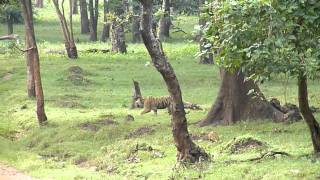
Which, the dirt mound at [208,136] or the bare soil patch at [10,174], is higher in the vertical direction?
the dirt mound at [208,136]

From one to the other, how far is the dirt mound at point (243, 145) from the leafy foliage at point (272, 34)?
4469 mm

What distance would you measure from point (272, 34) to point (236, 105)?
8.32 metres

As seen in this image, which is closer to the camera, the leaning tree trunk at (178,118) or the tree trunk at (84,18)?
the leaning tree trunk at (178,118)

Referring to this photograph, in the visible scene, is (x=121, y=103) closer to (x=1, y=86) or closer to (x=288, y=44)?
(x=1, y=86)

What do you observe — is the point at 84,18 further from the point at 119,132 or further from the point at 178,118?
the point at 178,118

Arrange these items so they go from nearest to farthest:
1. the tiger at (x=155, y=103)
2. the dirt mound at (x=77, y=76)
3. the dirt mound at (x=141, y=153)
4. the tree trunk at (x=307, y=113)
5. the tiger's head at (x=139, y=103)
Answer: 1. the tree trunk at (x=307, y=113)
2. the dirt mound at (x=141, y=153)
3. the tiger at (x=155, y=103)
4. the tiger's head at (x=139, y=103)
5. the dirt mound at (x=77, y=76)

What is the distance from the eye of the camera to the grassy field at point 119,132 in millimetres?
12922

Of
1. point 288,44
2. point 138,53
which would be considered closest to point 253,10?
point 288,44

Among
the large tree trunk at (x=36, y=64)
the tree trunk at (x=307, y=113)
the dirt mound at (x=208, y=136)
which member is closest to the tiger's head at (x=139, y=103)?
the large tree trunk at (x=36, y=64)

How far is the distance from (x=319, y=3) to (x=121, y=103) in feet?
46.3

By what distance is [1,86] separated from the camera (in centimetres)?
2716

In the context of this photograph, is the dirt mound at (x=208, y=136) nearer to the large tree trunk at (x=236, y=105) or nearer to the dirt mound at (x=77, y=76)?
the large tree trunk at (x=236, y=105)

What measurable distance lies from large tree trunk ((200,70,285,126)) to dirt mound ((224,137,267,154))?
2763mm

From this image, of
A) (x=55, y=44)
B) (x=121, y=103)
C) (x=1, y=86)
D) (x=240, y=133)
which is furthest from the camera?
(x=55, y=44)
